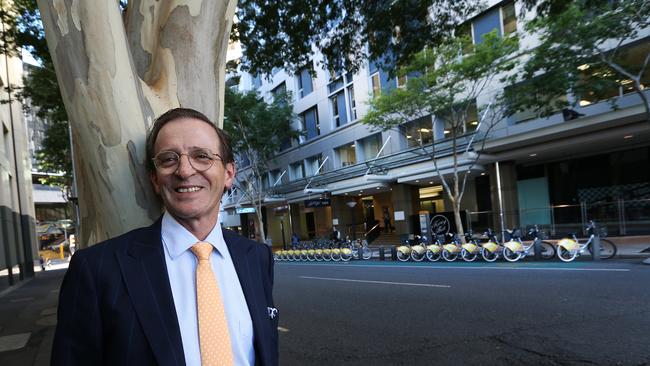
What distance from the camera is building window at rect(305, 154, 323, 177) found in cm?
3353

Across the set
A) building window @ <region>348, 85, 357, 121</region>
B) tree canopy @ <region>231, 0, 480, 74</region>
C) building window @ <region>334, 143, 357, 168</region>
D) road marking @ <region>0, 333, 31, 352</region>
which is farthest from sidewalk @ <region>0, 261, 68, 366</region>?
building window @ <region>348, 85, 357, 121</region>

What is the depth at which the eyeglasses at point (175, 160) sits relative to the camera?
180 cm

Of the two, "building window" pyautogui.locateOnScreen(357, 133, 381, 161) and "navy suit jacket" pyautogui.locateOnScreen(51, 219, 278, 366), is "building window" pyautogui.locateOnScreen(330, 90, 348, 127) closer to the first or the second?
"building window" pyautogui.locateOnScreen(357, 133, 381, 161)

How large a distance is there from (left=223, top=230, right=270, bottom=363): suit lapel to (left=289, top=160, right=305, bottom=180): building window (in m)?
33.7

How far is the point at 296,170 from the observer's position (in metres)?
37.0

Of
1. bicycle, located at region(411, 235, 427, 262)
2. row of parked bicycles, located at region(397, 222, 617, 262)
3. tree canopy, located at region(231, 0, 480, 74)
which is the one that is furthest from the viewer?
bicycle, located at region(411, 235, 427, 262)

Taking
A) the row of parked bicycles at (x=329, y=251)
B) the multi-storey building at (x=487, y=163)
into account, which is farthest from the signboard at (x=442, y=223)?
the row of parked bicycles at (x=329, y=251)

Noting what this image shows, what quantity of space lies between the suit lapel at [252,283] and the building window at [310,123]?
105ft

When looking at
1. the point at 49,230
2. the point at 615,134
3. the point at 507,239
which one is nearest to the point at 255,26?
the point at 507,239

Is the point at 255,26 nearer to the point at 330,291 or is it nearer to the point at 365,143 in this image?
the point at 330,291

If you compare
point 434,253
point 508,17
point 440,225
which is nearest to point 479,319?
point 434,253

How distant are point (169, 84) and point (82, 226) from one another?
94cm

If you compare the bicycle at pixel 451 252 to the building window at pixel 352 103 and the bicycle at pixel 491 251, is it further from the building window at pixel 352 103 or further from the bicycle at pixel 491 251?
the building window at pixel 352 103

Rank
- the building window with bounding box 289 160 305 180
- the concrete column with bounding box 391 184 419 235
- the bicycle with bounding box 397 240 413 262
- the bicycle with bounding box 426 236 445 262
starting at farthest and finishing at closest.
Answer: the building window with bounding box 289 160 305 180
the concrete column with bounding box 391 184 419 235
the bicycle with bounding box 397 240 413 262
the bicycle with bounding box 426 236 445 262
